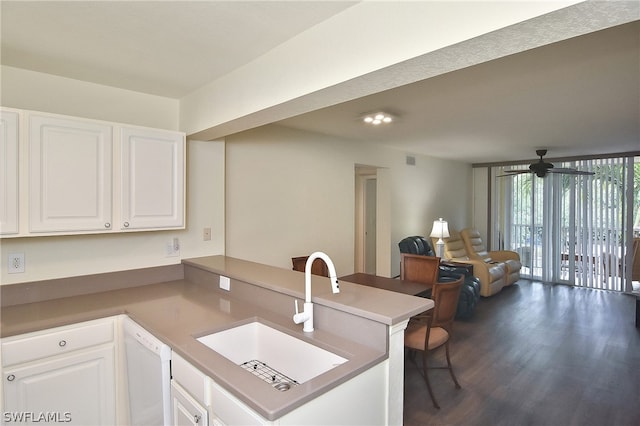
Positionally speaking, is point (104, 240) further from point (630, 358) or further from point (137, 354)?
point (630, 358)

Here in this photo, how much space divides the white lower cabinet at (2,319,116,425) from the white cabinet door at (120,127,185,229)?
0.70 m

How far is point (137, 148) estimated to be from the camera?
230 cm

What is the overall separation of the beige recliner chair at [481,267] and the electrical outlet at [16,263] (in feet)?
17.5

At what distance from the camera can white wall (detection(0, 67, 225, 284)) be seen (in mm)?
2160

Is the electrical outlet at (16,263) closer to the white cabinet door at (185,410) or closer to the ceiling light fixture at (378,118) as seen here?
the white cabinet door at (185,410)

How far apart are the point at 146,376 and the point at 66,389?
1.56 feet

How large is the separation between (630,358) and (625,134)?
9.07 ft

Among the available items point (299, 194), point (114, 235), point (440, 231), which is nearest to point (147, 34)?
point (114, 235)

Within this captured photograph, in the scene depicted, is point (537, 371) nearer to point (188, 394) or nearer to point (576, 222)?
point (188, 394)

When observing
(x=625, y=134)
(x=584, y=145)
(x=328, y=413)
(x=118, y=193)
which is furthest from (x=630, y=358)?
(x=118, y=193)

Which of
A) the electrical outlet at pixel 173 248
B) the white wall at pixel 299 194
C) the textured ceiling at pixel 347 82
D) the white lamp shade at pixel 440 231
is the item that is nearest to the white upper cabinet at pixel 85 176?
the electrical outlet at pixel 173 248

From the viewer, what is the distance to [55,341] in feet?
6.02

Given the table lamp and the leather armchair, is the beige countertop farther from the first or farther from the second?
the table lamp

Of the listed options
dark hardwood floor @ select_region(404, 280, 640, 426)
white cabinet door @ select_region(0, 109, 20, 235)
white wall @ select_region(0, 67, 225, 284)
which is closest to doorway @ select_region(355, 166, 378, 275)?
dark hardwood floor @ select_region(404, 280, 640, 426)
